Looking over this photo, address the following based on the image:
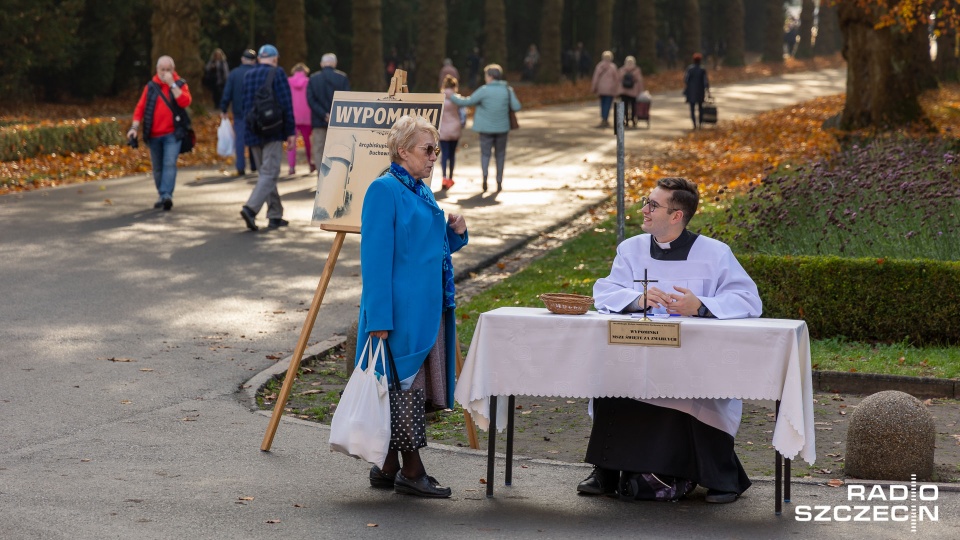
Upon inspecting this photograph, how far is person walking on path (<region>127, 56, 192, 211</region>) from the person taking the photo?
1731 centimetres

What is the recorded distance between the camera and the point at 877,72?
86.9 ft

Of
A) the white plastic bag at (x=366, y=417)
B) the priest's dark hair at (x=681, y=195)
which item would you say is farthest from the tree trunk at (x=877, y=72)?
the white plastic bag at (x=366, y=417)

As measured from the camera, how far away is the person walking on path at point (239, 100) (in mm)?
19109

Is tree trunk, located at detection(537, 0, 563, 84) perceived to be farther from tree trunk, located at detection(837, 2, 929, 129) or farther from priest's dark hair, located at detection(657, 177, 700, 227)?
priest's dark hair, located at detection(657, 177, 700, 227)

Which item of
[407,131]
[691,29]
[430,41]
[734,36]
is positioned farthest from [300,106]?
[734,36]

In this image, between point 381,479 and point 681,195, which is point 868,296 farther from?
point 381,479

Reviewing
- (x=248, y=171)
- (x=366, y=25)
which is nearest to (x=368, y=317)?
(x=248, y=171)

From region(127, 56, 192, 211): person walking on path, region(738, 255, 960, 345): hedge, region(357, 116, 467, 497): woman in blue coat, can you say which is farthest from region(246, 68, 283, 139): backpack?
region(357, 116, 467, 497): woman in blue coat

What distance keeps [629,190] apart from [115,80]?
2701 cm

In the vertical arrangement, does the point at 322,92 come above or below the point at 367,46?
below

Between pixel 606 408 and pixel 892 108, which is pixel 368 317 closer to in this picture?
pixel 606 408

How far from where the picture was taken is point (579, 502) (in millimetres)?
6711
